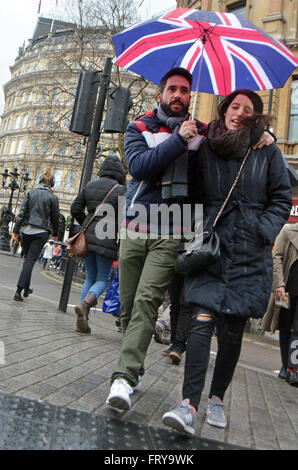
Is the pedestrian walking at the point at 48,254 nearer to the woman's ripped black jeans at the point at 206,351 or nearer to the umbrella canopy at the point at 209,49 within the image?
the umbrella canopy at the point at 209,49

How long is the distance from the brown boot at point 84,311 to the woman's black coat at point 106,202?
531mm

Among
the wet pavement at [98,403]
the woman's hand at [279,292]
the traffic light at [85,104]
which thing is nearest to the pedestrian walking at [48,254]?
the traffic light at [85,104]

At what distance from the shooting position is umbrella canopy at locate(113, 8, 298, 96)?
153 inches

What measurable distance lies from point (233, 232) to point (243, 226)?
0.07 meters

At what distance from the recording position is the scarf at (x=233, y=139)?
9.33 feet

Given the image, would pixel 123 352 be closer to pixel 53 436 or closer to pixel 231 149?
pixel 53 436

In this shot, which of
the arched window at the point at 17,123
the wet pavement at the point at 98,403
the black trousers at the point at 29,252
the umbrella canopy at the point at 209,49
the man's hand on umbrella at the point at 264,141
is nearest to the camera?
the wet pavement at the point at 98,403

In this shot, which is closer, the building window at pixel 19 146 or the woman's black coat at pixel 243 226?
the woman's black coat at pixel 243 226

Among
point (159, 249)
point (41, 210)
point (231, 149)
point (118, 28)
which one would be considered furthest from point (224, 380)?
point (118, 28)

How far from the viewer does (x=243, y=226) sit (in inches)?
113

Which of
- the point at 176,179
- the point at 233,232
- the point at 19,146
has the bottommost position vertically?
the point at 233,232

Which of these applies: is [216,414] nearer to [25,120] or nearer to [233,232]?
[233,232]

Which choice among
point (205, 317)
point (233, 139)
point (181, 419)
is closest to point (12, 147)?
point (233, 139)

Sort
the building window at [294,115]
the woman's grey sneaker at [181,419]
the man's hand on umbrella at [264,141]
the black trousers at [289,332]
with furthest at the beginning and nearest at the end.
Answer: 1. the building window at [294,115]
2. the black trousers at [289,332]
3. the man's hand on umbrella at [264,141]
4. the woman's grey sneaker at [181,419]
